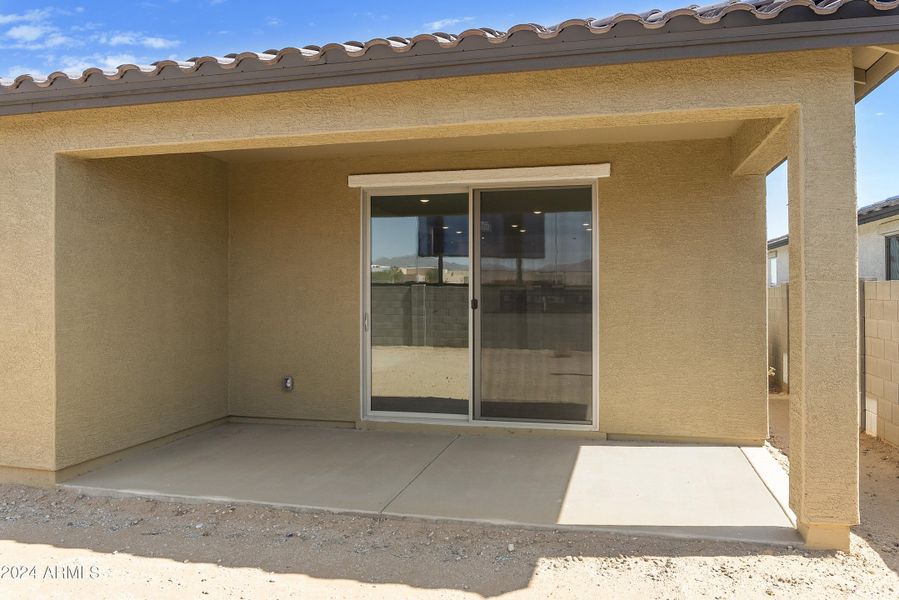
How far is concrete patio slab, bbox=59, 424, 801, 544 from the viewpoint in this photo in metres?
4.58

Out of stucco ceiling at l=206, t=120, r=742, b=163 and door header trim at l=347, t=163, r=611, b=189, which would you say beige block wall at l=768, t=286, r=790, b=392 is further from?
door header trim at l=347, t=163, r=611, b=189

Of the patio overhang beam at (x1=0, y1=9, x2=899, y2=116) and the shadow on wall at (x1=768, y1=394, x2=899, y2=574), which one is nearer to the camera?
the patio overhang beam at (x1=0, y1=9, x2=899, y2=116)

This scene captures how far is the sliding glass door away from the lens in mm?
6996

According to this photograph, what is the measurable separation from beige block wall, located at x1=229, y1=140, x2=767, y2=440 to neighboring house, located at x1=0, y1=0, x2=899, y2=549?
0.02 metres

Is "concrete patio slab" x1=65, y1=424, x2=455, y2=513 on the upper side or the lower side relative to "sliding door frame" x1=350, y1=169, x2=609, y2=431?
lower

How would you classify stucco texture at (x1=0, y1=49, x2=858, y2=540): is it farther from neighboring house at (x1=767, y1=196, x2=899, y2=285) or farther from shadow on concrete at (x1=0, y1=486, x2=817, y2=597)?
neighboring house at (x1=767, y1=196, x2=899, y2=285)

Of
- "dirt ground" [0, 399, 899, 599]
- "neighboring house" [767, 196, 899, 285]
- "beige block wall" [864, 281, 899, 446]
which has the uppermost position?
"neighboring house" [767, 196, 899, 285]

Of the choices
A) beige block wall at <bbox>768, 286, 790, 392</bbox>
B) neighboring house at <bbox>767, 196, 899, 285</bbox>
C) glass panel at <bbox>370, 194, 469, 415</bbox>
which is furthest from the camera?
neighboring house at <bbox>767, 196, 899, 285</bbox>

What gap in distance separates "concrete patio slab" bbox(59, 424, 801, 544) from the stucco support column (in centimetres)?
39

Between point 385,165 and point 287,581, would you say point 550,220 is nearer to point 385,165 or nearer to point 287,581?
point 385,165

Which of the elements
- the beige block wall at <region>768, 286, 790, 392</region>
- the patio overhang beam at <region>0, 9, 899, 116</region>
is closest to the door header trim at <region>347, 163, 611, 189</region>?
the patio overhang beam at <region>0, 9, 899, 116</region>

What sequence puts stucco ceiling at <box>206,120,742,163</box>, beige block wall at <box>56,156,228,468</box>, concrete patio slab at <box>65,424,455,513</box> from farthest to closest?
1. stucco ceiling at <box>206,120,742,163</box>
2. beige block wall at <box>56,156,228,468</box>
3. concrete patio slab at <box>65,424,455,513</box>

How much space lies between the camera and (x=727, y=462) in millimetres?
5945

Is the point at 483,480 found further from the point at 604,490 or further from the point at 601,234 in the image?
the point at 601,234
